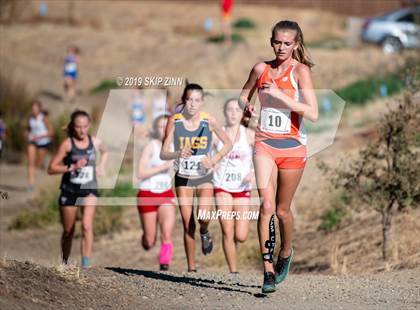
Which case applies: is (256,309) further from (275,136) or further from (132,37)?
(132,37)

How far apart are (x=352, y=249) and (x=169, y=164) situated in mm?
2856

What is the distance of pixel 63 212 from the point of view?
12445 millimetres

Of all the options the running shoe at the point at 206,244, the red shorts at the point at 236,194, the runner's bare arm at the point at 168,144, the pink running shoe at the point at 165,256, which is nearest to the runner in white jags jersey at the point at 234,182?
the red shorts at the point at 236,194

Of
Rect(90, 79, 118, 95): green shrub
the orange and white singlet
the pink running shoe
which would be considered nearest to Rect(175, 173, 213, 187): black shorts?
the pink running shoe

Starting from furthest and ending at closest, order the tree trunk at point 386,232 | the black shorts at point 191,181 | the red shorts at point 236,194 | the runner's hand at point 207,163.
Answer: the tree trunk at point 386,232
the red shorts at point 236,194
the black shorts at point 191,181
the runner's hand at point 207,163

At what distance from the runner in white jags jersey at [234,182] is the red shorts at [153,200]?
1.00m

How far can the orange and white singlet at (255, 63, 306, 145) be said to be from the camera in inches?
353

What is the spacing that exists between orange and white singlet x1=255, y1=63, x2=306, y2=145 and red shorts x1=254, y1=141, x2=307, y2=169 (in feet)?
0.25

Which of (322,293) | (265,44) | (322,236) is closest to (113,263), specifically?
(322,236)

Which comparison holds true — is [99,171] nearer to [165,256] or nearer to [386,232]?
[165,256]

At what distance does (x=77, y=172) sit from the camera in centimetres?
1240

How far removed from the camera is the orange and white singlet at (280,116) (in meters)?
8.97

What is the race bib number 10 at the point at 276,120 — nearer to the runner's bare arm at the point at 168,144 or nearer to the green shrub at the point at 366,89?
the runner's bare arm at the point at 168,144

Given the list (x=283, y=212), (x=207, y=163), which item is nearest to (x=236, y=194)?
(x=207, y=163)
